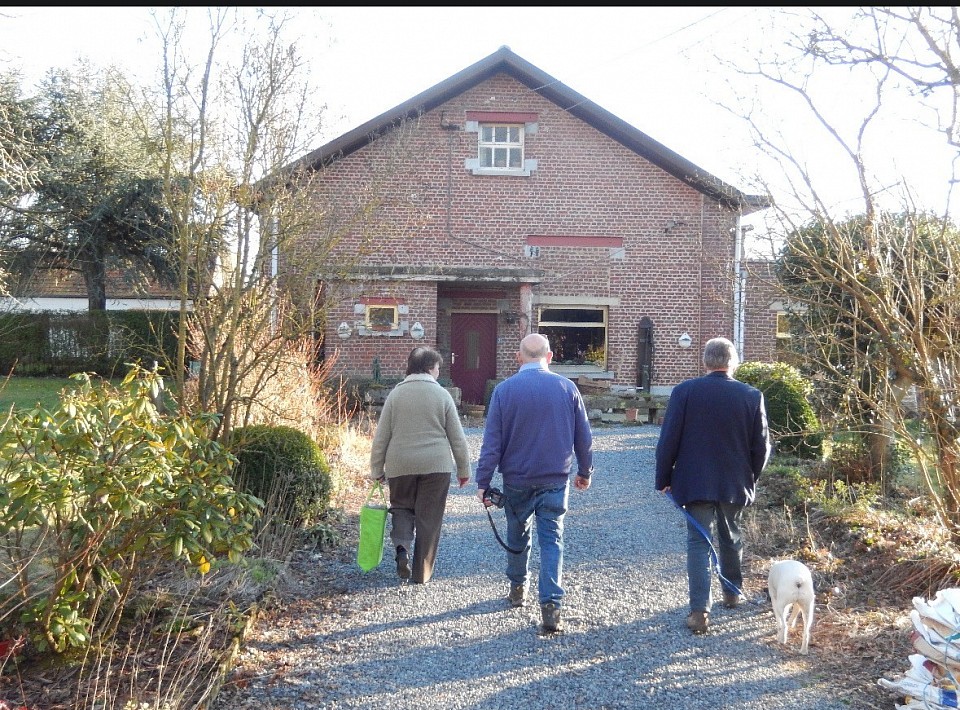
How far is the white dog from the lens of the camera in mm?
4965

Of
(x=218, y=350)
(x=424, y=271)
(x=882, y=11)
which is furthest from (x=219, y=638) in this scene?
(x=424, y=271)

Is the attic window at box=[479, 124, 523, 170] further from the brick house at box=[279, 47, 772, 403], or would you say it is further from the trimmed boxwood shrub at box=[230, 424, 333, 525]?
the trimmed boxwood shrub at box=[230, 424, 333, 525]

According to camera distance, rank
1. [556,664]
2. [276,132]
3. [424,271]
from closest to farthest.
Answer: [556,664]
[276,132]
[424,271]

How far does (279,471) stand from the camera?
7.06 metres

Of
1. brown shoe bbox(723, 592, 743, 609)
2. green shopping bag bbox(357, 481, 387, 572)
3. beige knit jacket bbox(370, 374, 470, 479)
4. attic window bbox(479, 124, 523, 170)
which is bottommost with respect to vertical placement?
brown shoe bbox(723, 592, 743, 609)

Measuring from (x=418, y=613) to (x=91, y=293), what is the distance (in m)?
20.8

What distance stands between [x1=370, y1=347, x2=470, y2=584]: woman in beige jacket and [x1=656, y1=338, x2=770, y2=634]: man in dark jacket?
5.18 ft

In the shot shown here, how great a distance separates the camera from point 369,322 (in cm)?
1747

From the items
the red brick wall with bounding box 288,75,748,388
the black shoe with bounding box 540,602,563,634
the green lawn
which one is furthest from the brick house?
the black shoe with bounding box 540,602,563,634

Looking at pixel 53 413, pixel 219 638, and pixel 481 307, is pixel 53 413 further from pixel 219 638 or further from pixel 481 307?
pixel 481 307

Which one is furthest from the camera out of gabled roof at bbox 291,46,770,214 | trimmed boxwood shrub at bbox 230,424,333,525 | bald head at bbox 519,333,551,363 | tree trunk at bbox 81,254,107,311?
tree trunk at bbox 81,254,107,311

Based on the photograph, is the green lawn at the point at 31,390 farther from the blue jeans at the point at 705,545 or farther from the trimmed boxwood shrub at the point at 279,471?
the blue jeans at the point at 705,545

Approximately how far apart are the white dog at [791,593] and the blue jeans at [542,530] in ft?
4.24

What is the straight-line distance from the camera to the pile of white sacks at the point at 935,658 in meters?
3.98
